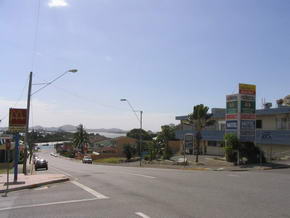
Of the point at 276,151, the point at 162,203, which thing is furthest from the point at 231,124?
the point at 162,203

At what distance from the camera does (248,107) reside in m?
33.6

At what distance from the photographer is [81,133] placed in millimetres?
107938

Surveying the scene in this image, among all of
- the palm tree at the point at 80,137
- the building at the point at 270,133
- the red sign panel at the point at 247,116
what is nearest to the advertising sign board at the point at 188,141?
the red sign panel at the point at 247,116

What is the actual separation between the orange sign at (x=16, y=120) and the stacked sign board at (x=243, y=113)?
21.7 m

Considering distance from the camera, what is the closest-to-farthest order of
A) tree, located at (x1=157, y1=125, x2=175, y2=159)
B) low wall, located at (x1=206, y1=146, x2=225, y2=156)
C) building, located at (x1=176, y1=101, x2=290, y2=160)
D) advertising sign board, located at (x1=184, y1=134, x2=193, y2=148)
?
building, located at (x1=176, y1=101, x2=290, y2=160) → advertising sign board, located at (x1=184, y1=134, x2=193, y2=148) → low wall, located at (x1=206, y1=146, x2=225, y2=156) → tree, located at (x1=157, y1=125, x2=175, y2=159)

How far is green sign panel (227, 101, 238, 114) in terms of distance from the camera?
33.4 meters

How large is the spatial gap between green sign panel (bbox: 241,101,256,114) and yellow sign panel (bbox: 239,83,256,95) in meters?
1.01

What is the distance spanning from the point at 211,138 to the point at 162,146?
8.36 meters

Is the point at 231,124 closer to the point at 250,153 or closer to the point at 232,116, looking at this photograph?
the point at 232,116

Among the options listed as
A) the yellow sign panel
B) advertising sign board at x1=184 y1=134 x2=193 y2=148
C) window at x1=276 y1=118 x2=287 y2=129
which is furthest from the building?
advertising sign board at x1=184 y1=134 x2=193 y2=148

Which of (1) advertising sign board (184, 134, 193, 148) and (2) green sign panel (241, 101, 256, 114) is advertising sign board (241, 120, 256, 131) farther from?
(1) advertising sign board (184, 134, 193, 148)

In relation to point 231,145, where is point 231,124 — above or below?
above

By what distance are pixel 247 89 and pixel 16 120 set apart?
76.9 feet

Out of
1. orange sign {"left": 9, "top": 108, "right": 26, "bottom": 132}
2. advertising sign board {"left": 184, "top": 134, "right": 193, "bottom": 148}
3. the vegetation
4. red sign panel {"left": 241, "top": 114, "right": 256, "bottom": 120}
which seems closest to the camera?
orange sign {"left": 9, "top": 108, "right": 26, "bottom": 132}
